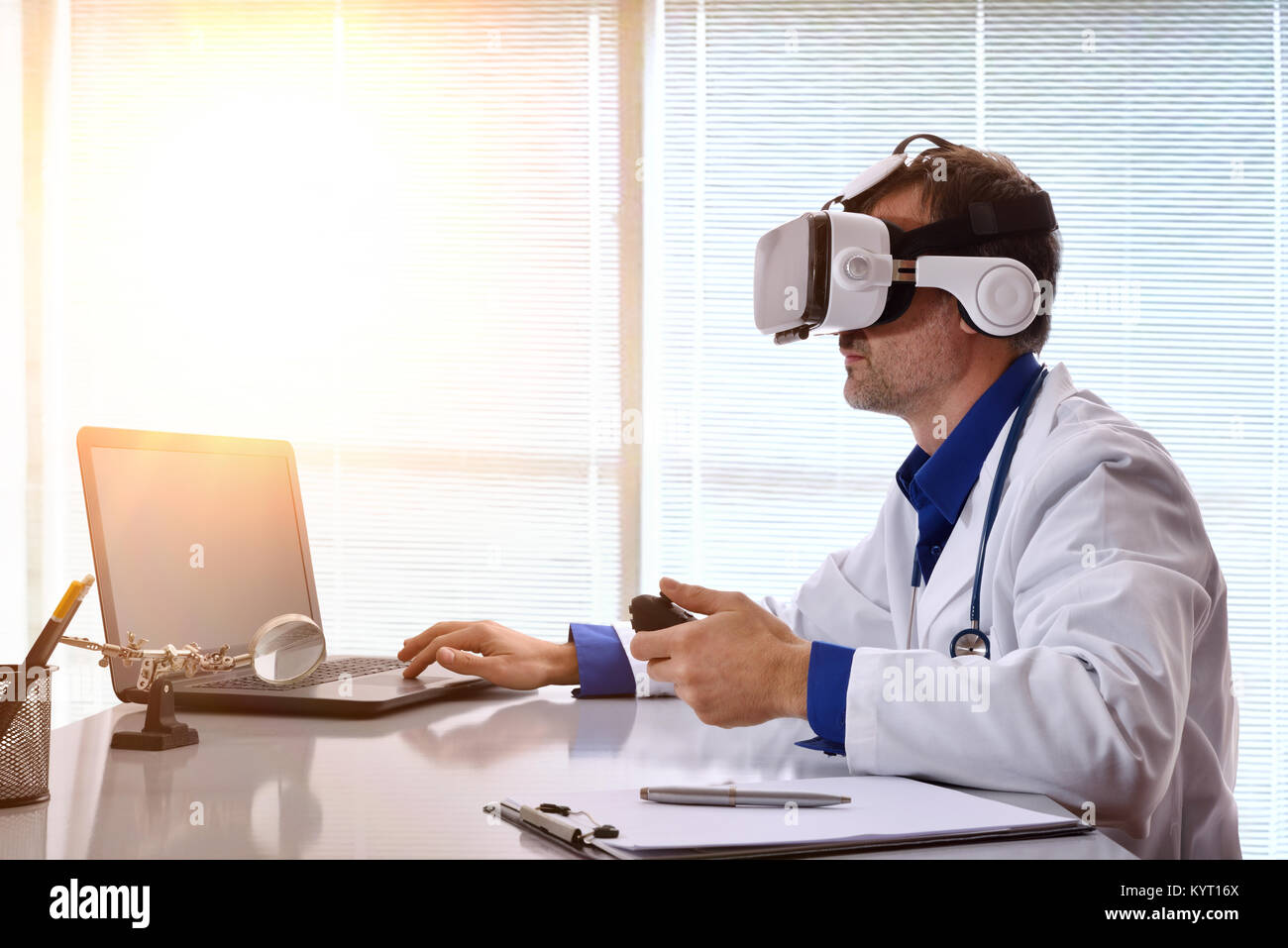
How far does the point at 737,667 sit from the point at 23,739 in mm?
613

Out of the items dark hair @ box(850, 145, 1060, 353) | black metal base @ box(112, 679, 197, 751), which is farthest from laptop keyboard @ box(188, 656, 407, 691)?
dark hair @ box(850, 145, 1060, 353)

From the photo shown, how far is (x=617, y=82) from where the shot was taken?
3266 mm

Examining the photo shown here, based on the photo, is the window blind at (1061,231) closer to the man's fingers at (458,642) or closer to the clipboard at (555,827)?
the man's fingers at (458,642)

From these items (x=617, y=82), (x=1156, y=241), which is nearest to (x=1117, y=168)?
(x=1156, y=241)

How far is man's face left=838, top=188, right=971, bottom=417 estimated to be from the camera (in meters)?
1.43

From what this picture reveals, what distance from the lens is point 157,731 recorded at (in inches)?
40.7

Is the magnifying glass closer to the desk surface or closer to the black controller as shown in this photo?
the desk surface

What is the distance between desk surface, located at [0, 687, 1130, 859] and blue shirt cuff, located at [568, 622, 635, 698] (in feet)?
0.26

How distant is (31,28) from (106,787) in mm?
3355

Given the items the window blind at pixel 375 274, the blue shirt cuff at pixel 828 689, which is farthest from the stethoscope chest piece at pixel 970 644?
the window blind at pixel 375 274

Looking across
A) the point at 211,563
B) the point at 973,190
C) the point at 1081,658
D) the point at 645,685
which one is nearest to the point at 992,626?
the point at 1081,658

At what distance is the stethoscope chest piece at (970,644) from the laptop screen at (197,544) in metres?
0.96

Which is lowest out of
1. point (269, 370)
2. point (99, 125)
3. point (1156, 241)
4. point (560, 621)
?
point (560, 621)
